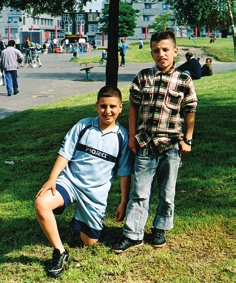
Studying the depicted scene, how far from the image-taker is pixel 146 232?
3.65 meters

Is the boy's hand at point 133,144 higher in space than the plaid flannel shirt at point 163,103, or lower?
lower

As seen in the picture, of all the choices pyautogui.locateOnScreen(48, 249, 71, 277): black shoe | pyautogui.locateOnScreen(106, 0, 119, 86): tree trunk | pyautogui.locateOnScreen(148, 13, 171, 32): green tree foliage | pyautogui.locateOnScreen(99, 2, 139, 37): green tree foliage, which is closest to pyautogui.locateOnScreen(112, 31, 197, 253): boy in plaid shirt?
pyautogui.locateOnScreen(48, 249, 71, 277): black shoe

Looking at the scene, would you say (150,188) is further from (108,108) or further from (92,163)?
(108,108)

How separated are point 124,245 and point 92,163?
0.78 m

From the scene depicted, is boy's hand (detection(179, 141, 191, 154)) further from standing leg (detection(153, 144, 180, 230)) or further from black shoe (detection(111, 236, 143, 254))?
black shoe (detection(111, 236, 143, 254))

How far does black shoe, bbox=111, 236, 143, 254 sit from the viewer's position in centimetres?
329

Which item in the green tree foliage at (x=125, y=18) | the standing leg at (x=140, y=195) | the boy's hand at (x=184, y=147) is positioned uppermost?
the green tree foliage at (x=125, y=18)

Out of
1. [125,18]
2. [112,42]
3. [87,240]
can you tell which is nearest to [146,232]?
[87,240]

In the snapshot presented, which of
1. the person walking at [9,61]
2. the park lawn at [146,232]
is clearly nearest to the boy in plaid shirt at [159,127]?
the park lawn at [146,232]

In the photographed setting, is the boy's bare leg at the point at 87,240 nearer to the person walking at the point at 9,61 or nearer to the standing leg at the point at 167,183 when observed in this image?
the standing leg at the point at 167,183

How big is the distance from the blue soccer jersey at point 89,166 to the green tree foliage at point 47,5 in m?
5.90

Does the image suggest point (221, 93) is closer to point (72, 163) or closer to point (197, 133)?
point (197, 133)

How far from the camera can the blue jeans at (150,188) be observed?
10.3ft

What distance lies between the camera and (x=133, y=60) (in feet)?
105
